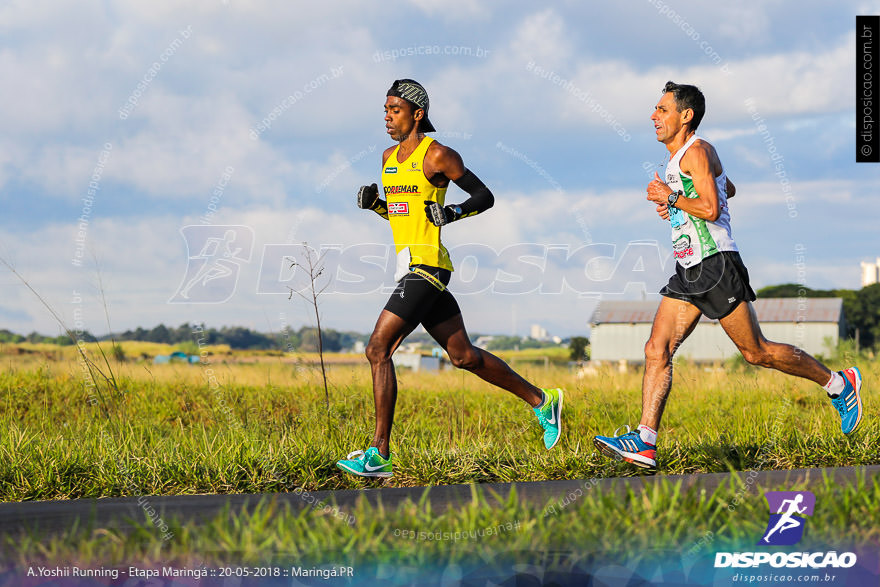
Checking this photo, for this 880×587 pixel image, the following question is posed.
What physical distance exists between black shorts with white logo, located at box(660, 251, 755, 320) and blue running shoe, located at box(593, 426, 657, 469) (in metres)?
0.93

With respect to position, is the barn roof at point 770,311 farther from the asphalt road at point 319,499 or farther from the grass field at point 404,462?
the asphalt road at point 319,499

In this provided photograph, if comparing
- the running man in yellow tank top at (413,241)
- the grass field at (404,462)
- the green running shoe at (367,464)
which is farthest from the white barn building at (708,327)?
the green running shoe at (367,464)

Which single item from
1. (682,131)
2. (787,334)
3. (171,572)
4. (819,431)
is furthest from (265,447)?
(787,334)

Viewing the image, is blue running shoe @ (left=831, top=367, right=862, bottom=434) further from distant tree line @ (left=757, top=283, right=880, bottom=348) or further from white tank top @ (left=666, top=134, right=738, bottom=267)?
distant tree line @ (left=757, top=283, right=880, bottom=348)

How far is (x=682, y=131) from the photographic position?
229 inches

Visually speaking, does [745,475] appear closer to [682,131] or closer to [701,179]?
[701,179]

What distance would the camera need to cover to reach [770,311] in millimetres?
45844

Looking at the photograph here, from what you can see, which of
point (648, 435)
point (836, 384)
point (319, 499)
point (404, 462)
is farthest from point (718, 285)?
point (319, 499)

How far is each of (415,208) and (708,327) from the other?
41993 mm

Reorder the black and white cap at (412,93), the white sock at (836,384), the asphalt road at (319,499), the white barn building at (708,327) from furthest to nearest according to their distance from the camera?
the white barn building at (708,327), the white sock at (836,384), the black and white cap at (412,93), the asphalt road at (319,499)

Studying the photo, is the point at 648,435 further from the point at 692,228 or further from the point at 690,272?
the point at 692,228

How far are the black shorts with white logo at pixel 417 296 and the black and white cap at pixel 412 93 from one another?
104 centimetres

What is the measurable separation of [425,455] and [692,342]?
36.3 metres

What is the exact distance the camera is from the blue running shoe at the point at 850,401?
20.4 feet
